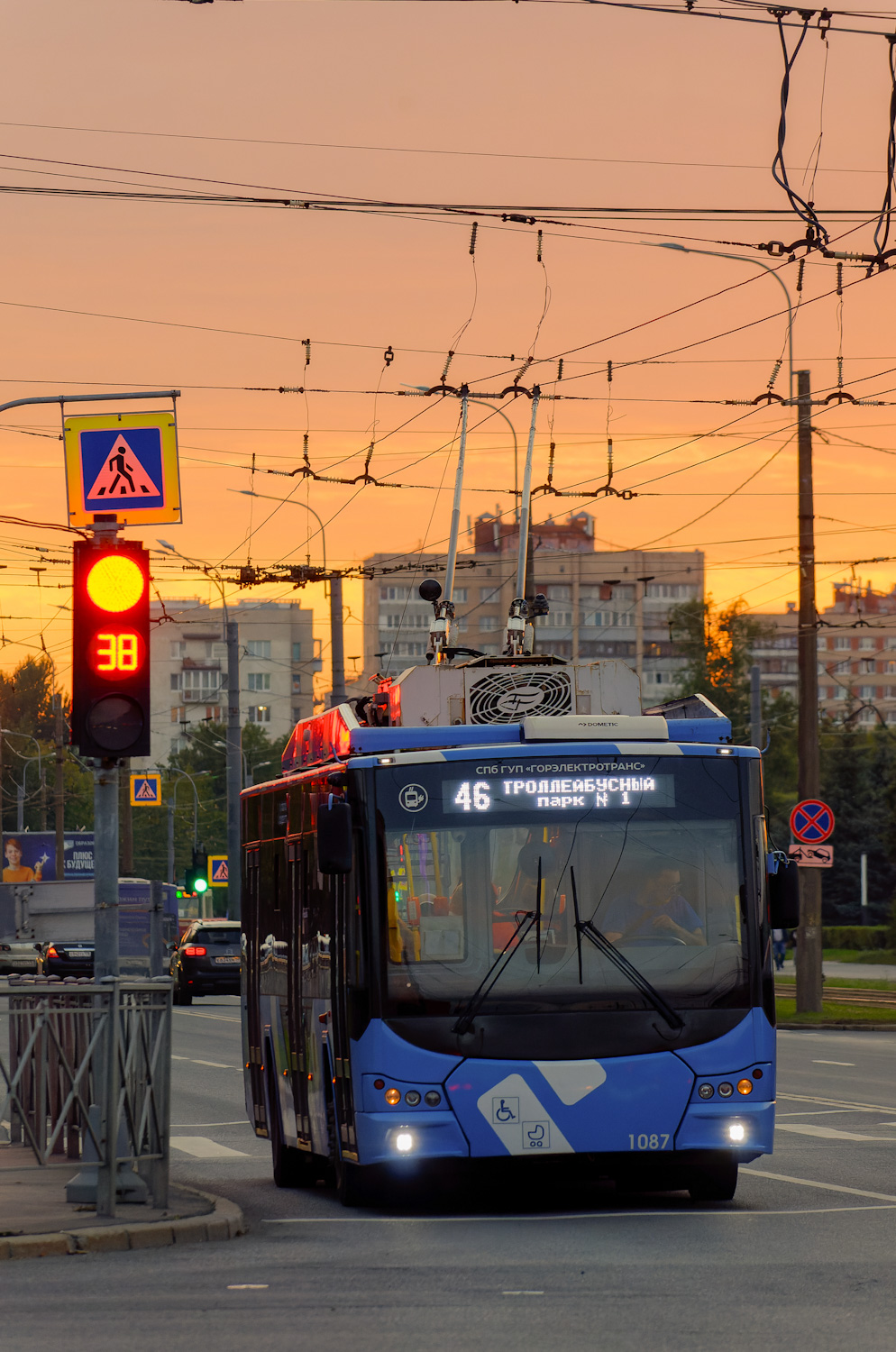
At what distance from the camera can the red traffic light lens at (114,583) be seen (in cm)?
1192

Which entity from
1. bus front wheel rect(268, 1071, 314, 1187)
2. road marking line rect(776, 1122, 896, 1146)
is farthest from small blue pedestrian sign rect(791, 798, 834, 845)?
bus front wheel rect(268, 1071, 314, 1187)

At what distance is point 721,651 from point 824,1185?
10011 centimetres

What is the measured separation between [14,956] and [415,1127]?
4875 centimetres

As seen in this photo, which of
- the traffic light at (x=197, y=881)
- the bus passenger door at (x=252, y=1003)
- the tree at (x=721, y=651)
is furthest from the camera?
the tree at (x=721, y=651)

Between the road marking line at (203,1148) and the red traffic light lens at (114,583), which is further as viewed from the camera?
the road marking line at (203,1148)

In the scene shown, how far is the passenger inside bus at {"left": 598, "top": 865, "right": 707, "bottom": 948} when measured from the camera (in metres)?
11.8

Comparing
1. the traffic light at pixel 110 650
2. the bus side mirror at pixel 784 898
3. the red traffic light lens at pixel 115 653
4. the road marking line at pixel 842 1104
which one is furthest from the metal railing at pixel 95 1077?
the road marking line at pixel 842 1104

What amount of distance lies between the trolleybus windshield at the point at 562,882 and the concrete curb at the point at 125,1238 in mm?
1463

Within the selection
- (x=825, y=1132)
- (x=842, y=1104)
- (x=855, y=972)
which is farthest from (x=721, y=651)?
(x=825, y=1132)

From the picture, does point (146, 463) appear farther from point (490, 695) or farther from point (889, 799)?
point (889, 799)

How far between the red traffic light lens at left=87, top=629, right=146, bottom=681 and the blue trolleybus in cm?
131

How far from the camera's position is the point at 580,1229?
36.6 feet

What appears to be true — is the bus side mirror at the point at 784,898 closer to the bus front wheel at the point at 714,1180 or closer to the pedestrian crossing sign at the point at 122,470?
the bus front wheel at the point at 714,1180

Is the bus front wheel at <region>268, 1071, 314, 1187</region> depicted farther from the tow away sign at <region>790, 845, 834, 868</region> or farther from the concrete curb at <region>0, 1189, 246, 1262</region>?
the tow away sign at <region>790, 845, 834, 868</region>
